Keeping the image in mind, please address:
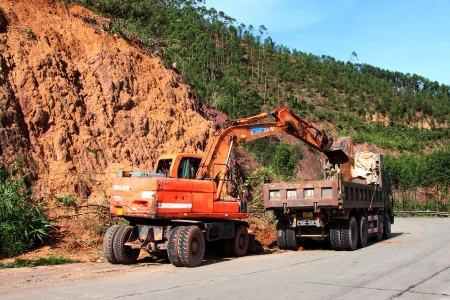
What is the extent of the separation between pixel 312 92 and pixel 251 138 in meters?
75.5

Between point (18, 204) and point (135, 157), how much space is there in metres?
5.66

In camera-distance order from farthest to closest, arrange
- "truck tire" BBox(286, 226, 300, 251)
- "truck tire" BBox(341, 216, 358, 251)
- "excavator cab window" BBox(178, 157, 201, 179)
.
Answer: "truck tire" BBox(286, 226, 300, 251) < "truck tire" BBox(341, 216, 358, 251) < "excavator cab window" BBox(178, 157, 201, 179)

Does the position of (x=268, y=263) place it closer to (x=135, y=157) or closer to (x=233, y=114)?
(x=135, y=157)

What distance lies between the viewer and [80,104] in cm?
1773

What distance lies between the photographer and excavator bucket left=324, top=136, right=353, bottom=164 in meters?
17.3

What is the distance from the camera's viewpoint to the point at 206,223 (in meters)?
A: 12.0

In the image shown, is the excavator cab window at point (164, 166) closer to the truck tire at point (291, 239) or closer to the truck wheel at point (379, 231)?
the truck tire at point (291, 239)

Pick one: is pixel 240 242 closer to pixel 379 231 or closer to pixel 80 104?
pixel 379 231

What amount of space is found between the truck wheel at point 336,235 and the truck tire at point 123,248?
6277 mm

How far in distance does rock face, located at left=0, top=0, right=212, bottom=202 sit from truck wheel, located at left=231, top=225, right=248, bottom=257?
506 centimetres

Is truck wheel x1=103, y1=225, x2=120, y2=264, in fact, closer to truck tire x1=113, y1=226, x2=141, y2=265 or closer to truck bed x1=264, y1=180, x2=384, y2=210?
truck tire x1=113, y1=226, x2=141, y2=265

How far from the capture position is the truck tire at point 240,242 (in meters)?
13.5

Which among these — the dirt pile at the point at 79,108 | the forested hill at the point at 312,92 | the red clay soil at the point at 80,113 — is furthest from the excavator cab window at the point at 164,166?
the forested hill at the point at 312,92

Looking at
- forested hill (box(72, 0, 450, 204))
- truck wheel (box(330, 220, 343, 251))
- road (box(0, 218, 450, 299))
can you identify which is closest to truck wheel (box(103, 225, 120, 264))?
road (box(0, 218, 450, 299))
